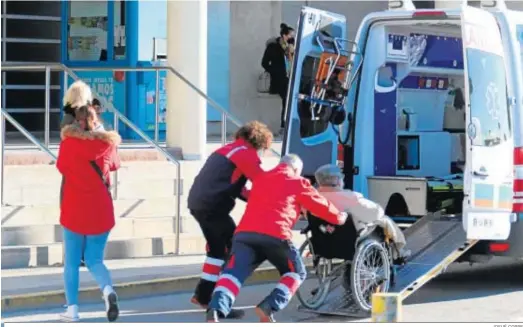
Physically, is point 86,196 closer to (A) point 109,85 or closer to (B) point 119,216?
(B) point 119,216

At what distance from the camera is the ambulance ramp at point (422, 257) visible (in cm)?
1047

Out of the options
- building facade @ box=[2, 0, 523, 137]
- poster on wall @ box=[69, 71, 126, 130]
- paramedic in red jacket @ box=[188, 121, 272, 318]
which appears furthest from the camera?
building facade @ box=[2, 0, 523, 137]

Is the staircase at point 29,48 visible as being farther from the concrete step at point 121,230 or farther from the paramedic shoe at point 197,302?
the paramedic shoe at point 197,302

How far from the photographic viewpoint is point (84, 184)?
9.77m

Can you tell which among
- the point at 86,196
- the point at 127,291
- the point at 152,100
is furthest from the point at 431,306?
the point at 152,100

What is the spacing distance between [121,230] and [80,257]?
331cm

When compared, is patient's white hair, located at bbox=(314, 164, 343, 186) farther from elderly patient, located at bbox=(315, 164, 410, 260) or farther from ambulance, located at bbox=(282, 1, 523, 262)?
ambulance, located at bbox=(282, 1, 523, 262)

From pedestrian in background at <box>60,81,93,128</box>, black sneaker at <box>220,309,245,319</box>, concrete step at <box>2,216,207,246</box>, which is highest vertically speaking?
pedestrian in background at <box>60,81,93,128</box>

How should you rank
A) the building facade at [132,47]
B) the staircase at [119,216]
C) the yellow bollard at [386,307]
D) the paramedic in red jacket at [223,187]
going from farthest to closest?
the building facade at [132,47] → the staircase at [119,216] → the paramedic in red jacket at [223,187] → the yellow bollard at [386,307]

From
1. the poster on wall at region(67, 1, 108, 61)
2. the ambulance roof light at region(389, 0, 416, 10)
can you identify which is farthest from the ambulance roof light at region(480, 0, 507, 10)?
the poster on wall at region(67, 1, 108, 61)

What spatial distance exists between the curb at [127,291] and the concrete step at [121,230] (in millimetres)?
1502

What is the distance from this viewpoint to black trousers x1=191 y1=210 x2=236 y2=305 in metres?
10.3

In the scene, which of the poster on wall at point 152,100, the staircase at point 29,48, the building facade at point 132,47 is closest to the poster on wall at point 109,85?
the building facade at point 132,47

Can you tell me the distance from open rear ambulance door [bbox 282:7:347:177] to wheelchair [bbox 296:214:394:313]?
146cm
